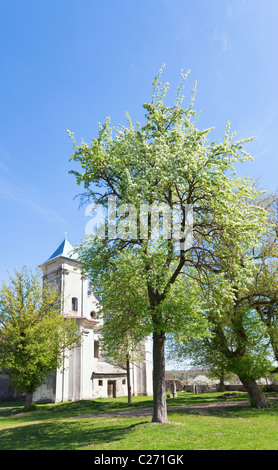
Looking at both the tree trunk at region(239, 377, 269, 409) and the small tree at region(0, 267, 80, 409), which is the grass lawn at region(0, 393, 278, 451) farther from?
the small tree at region(0, 267, 80, 409)

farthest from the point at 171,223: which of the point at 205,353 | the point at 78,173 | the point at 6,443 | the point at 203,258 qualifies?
the point at 205,353

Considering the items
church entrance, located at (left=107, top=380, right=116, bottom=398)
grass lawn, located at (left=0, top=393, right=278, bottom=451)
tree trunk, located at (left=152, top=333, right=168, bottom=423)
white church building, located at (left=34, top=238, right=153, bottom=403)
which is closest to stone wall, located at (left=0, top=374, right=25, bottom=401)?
white church building, located at (left=34, top=238, right=153, bottom=403)

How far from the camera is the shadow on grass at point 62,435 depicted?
13.0 metres

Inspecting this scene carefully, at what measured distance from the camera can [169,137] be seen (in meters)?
16.3

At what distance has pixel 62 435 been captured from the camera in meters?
15.4

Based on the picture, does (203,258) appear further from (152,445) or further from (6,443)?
(6,443)

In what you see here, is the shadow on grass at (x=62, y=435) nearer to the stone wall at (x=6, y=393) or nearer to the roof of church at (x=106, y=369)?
the roof of church at (x=106, y=369)

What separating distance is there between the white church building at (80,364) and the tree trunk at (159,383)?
1866 centimetres

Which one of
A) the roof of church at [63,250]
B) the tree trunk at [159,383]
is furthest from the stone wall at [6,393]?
the tree trunk at [159,383]

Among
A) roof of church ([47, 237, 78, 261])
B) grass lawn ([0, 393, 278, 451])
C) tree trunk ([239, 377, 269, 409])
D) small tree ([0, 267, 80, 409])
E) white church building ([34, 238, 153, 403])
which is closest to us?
grass lawn ([0, 393, 278, 451])

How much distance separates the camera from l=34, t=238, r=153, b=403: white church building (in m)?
36.0

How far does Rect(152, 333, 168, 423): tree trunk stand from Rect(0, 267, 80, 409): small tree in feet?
51.8

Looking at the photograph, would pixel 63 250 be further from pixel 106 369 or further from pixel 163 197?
pixel 163 197

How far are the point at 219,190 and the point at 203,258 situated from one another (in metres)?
3.54
